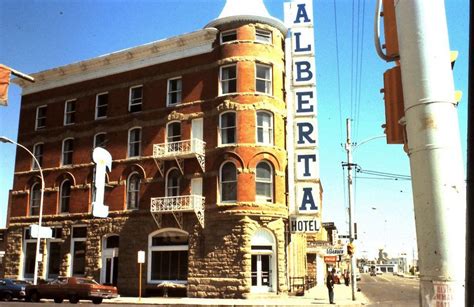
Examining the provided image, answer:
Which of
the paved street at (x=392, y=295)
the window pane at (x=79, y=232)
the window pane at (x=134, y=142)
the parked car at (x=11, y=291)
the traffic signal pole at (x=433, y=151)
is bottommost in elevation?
the paved street at (x=392, y=295)

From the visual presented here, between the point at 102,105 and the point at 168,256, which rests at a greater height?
the point at 102,105

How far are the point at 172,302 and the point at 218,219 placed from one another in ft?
20.1

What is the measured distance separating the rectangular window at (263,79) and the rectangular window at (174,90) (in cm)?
571

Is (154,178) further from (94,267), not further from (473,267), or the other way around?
(473,267)

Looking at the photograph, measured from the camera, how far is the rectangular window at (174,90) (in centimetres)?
3578

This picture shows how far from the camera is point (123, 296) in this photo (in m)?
33.4

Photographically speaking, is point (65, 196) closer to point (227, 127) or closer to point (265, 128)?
point (227, 127)

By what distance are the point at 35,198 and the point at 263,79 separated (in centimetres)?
2140

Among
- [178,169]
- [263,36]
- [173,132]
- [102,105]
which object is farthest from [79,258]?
[263,36]

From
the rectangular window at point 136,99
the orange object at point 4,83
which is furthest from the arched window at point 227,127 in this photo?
the orange object at point 4,83

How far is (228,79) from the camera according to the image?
33906 millimetres

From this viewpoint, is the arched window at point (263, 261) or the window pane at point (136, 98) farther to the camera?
the window pane at point (136, 98)

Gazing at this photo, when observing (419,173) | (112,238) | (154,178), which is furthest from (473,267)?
(112,238)

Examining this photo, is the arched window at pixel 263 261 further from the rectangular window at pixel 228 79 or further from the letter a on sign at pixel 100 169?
the letter a on sign at pixel 100 169
